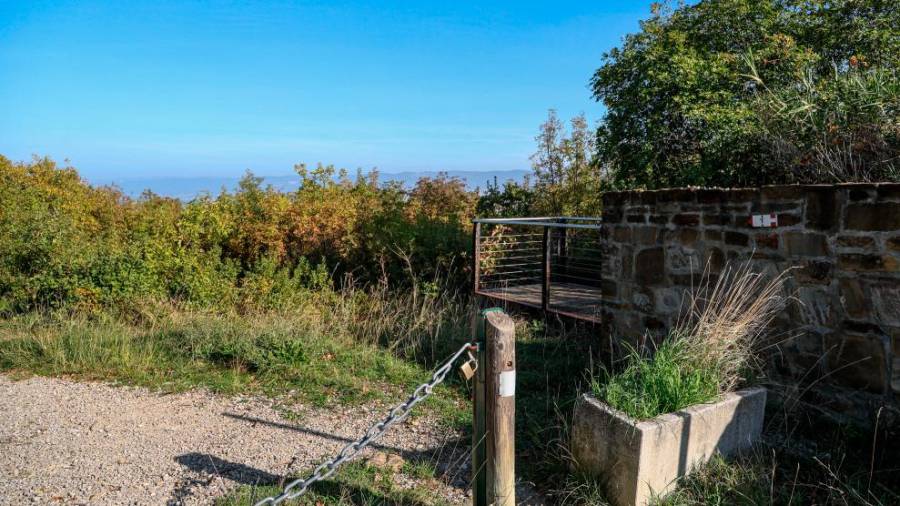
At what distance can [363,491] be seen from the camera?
3.58 m

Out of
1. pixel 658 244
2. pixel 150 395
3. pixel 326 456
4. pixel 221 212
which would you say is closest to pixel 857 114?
pixel 658 244

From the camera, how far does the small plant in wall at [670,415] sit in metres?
3.33

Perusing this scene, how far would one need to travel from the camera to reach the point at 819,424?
426 centimetres

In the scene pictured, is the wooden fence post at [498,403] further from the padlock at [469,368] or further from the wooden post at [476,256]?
the wooden post at [476,256]

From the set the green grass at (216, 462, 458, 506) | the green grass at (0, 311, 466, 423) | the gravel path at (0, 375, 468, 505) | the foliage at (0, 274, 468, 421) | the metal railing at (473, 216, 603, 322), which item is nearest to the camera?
the green grass at (216, 462, 458, 506)

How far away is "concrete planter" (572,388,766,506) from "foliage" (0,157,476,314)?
17.9ft

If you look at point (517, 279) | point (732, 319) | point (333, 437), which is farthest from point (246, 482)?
point (517, 279)

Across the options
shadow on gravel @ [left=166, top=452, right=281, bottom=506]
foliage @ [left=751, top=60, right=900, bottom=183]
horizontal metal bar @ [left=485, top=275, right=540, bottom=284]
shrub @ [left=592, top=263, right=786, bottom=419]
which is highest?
foliage @ [left=751, top=60, right=900, bottom=183]

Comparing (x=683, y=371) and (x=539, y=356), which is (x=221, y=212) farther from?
(x=683, y=371)

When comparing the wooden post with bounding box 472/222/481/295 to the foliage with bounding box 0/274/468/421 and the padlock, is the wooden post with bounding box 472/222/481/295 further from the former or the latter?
the padlock

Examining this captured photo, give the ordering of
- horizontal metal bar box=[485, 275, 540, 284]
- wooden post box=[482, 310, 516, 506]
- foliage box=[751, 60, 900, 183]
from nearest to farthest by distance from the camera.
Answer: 1. wooden post box=[482, 310, 516, 506]
2. foliage box=[751, 60, 900, 183]
3. horizontal metal bar box=[485, 275, 540, 284]

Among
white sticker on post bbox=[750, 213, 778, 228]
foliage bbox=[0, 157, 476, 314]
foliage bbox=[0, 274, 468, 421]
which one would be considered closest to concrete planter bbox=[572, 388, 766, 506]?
white sticker on post bbox=[750, 213, 778, 228]

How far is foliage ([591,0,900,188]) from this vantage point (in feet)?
23.5

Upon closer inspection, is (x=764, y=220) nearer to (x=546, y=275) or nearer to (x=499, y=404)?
(x=499, y=404)
